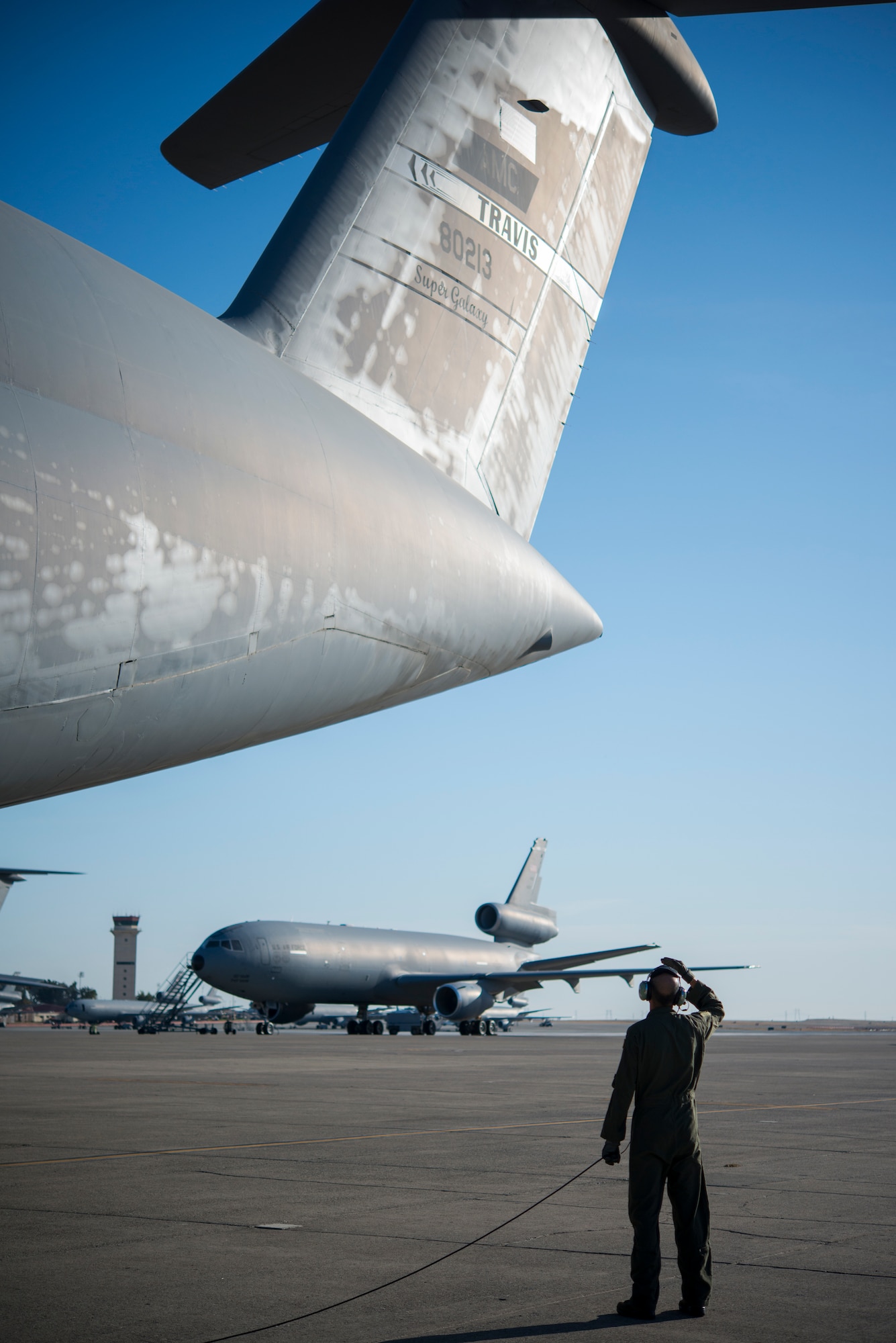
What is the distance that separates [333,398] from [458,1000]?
118ft

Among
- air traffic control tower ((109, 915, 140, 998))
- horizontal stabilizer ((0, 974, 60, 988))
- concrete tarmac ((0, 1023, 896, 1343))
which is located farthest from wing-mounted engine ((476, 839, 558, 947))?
air traffic control tower ((109, 915, 140, 998))

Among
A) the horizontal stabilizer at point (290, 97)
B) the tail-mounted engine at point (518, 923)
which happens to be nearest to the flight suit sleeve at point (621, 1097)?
Result: the horizontal stabilizer at point (290, 97)

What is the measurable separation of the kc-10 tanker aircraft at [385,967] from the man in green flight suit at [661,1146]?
32422 millimetres

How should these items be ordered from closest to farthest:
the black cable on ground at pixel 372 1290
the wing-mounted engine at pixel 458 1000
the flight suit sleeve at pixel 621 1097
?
the black cable on ground at pixel 372 1290 < the flight suit sleeve at pixel 621 1097 < the wing-mounted engine at pixel 458 1000

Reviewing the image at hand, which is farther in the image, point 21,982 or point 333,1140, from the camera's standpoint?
point 21,982

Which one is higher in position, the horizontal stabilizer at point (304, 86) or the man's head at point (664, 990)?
the horizontal stabilizer at point (304, 86)

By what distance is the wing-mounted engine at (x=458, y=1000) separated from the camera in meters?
39.1

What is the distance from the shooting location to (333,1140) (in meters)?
10.0

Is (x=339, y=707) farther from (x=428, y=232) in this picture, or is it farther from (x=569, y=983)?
Answer: (x=569, y=983)

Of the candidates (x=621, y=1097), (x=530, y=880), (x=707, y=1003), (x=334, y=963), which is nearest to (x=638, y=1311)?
(x=621, y=1097)

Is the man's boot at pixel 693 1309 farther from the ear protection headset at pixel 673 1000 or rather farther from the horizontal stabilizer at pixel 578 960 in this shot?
the horizontal stabilizer at pixel 578 960

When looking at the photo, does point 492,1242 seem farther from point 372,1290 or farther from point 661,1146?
point 661,1146

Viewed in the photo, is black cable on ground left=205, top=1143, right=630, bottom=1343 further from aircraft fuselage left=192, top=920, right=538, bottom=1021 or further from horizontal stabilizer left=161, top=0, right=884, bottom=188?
aircraft fuselage left=192, top=920, right=538, bottom=1021

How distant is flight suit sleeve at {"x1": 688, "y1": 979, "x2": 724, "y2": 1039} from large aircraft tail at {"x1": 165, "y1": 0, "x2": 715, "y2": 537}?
263 cm
